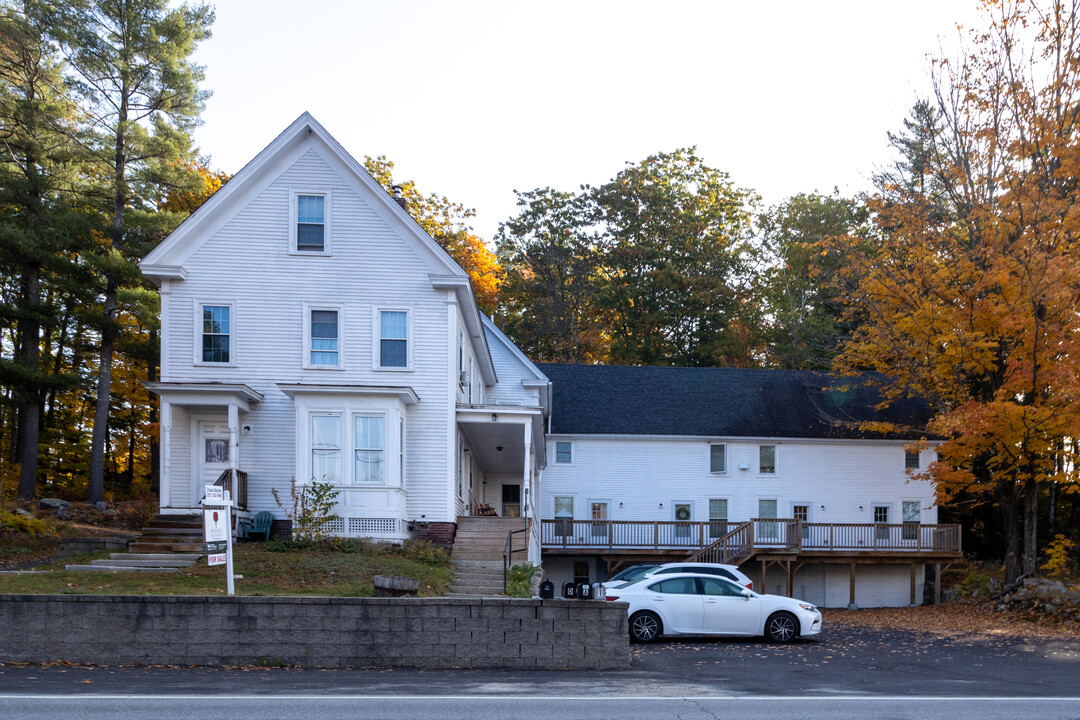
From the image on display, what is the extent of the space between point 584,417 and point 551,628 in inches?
851

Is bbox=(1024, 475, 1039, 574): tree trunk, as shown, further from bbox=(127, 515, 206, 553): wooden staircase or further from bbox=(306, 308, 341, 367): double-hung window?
bbox=(127, 515, 206, 553): wooden staircase

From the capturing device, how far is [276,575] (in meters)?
17.2

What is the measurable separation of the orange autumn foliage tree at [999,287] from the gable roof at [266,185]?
1230cm

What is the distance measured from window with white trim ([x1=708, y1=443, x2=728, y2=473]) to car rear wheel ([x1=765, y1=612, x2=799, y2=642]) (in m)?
16.4

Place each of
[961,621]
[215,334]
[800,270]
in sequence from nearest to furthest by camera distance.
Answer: [215,334] → [961,621] → [800,270]

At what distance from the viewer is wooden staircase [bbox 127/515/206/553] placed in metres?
19.6

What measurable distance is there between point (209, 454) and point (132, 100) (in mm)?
16495

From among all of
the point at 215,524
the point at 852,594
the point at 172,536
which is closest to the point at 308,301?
the point at 172,536

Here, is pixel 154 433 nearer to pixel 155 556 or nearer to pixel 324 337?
pixel 324 337

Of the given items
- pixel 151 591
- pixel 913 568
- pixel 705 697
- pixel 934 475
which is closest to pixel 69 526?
pixel 151 591

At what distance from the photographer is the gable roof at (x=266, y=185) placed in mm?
22016

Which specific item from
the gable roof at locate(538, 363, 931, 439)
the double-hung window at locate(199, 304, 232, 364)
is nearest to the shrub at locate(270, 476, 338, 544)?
the double-hung window at locate(199, 304, 232, 364)

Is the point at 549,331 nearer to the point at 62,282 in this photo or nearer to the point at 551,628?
the point at 62,282

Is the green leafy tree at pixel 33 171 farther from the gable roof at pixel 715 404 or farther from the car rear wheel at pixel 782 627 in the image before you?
the car rear wheel at pixel 782 627
